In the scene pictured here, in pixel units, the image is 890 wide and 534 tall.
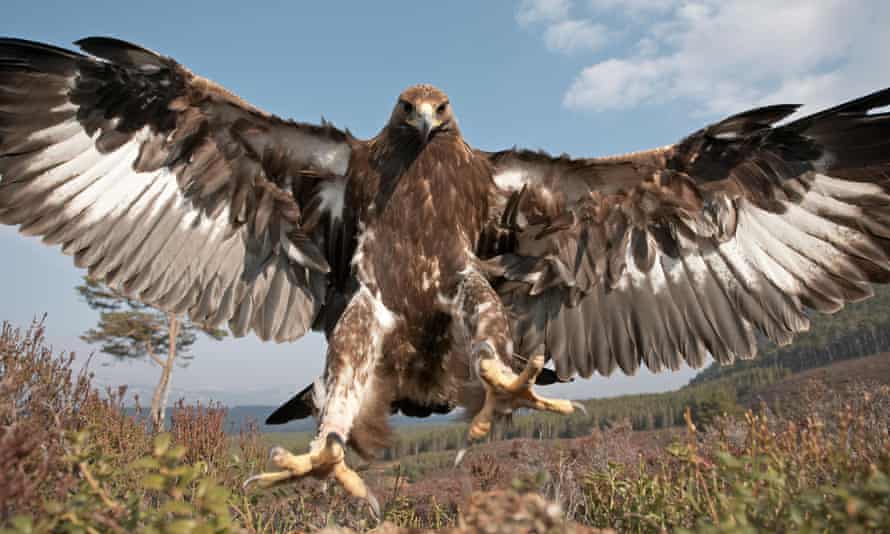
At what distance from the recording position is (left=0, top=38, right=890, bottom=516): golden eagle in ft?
14.2

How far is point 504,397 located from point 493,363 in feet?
0.76

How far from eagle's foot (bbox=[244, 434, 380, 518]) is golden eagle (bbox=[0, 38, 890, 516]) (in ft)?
1.77

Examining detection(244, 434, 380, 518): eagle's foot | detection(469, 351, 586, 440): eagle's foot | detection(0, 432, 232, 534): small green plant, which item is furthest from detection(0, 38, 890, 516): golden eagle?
detection(0, 432, 232, 534): small green plant

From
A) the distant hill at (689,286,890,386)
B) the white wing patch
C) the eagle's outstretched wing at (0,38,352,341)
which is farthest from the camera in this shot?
the distant hill at (689,286,890,386)

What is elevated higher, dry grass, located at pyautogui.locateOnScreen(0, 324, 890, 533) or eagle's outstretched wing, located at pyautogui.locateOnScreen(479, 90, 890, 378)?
eagle's outstretched wing, located at pyautogui.locateOnScreen(479, 90, 890, 378)

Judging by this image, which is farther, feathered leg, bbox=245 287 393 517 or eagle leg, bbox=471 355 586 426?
eagle leg, bbox=471 355 586 426

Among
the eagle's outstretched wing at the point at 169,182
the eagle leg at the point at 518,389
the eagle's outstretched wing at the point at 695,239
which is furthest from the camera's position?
the eagle's outstretched wing at the point at 695,239

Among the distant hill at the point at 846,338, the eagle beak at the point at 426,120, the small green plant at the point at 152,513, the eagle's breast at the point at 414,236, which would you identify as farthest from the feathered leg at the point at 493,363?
the distant hill at the point at 846,338

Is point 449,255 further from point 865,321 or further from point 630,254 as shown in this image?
point 865,321

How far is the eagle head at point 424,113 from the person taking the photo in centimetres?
444

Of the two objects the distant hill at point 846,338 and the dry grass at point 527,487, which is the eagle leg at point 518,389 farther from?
the distant hill at point 846,338

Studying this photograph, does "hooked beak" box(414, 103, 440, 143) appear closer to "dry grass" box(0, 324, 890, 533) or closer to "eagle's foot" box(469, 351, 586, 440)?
"eagle's foot" box(469, 351, 586, 440)

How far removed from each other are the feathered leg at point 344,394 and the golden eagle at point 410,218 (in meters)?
0.03

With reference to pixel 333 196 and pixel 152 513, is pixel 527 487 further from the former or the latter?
pixel 333 196
